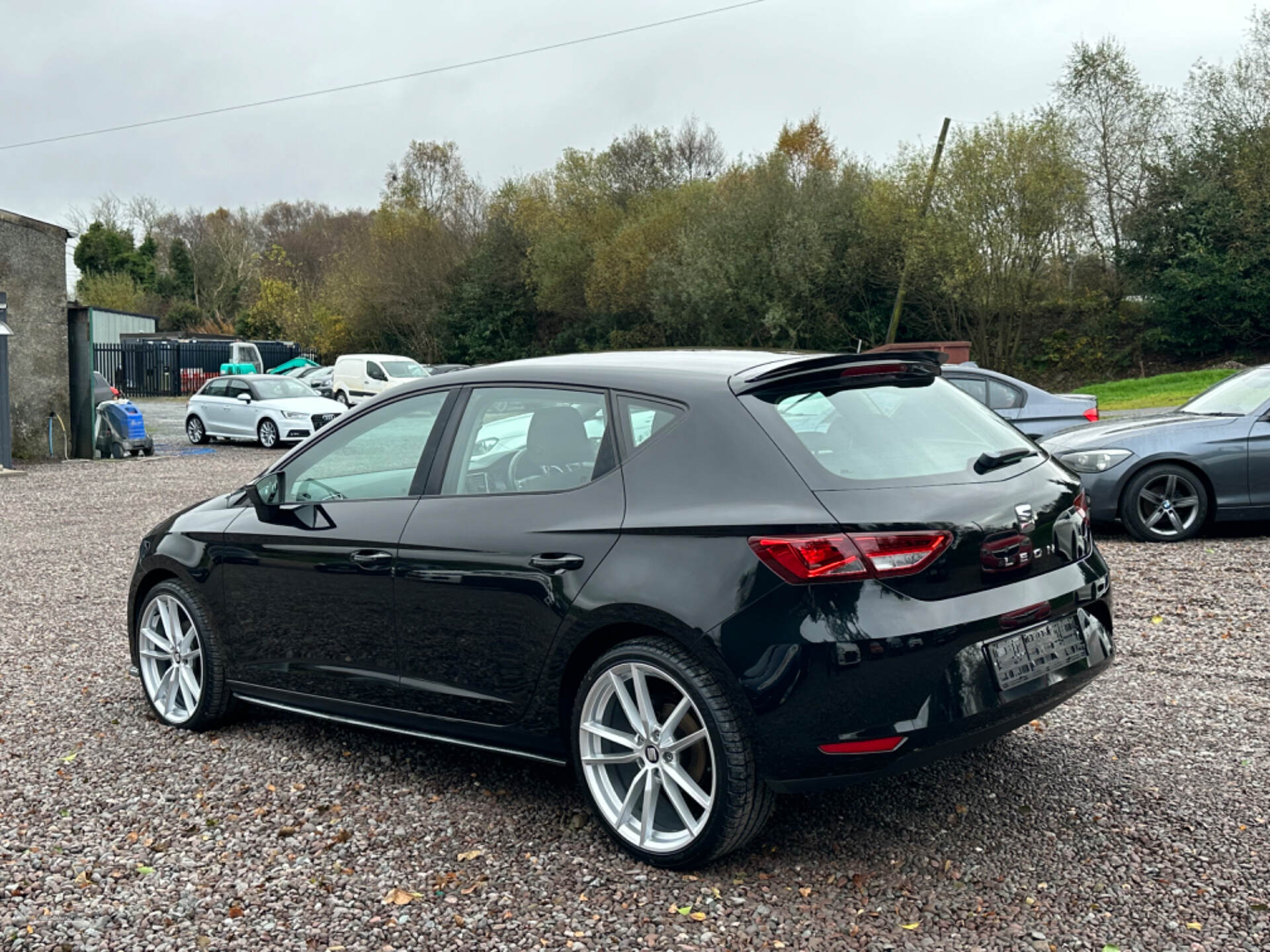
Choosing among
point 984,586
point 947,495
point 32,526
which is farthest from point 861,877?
point 32,526

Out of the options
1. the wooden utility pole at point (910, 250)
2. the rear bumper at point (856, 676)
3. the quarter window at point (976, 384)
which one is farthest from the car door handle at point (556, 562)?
the wooden utility pole at point (910, 250)

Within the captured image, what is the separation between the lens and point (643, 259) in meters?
47.2

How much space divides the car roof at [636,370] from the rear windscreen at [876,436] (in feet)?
0.74

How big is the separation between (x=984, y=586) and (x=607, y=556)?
1.14 metres

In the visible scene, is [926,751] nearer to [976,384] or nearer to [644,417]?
[644,417]

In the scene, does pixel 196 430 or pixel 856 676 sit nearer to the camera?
pixel 856 676

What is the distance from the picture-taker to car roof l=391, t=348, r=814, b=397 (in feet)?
12.8

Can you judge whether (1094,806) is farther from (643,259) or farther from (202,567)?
(643,259)

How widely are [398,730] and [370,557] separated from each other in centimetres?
65

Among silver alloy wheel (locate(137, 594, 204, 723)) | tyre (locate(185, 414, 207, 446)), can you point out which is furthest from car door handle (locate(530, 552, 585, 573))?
tyre (locate(185, 414, 207, 446))

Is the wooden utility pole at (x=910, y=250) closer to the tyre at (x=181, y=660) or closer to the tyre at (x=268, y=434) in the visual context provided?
the tyre at (x=268, y=434)

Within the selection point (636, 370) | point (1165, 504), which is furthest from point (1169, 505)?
point (636, 370)

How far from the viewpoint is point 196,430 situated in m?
26.7

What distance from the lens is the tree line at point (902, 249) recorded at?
113 feet
